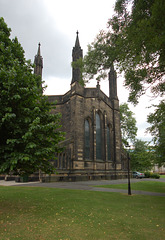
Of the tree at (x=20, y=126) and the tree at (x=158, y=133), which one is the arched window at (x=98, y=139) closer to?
the tree at (x=158, y=133)

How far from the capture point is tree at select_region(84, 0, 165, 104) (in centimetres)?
586

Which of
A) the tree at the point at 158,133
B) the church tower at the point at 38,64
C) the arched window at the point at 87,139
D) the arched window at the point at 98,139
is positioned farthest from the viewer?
the church tower at the point at 38,64

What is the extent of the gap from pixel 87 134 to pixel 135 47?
761 inches

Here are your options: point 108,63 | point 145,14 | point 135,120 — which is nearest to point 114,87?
point 135,120

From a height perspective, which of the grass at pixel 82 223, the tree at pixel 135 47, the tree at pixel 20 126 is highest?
the tree at pixel 135 47

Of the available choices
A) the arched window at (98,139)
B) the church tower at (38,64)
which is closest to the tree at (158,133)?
the arched window at (98,139)

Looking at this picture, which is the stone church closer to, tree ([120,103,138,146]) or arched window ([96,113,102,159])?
arched window ([96,113,102,159])

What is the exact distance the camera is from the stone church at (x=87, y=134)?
21547mm

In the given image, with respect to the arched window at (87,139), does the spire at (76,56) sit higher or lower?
higher

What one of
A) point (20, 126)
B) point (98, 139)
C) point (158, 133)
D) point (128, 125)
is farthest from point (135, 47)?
point (128, 125)

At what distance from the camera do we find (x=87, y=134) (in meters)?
25.0

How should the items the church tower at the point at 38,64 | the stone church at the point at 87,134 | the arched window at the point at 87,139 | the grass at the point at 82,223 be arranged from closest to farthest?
the grass at the point at 82,223 < the stone church at the point at 87,134 < the arched window at the point at 87,139 < the church tower at the point at 38,64

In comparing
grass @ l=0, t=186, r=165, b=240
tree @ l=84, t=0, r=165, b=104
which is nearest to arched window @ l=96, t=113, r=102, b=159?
tree @ l=84, t=0, r=165, b=104

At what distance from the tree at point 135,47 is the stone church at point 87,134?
41.7 ft
